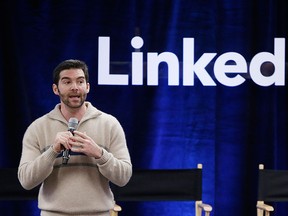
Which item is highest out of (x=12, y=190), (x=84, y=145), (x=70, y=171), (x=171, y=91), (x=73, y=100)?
(x=171, y=91)

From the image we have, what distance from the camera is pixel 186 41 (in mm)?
4809

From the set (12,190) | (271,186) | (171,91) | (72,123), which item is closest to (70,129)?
(72,123)

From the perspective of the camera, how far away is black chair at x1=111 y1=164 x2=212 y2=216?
4.58 m

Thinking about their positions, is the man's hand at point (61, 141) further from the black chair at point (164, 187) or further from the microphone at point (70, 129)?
the black chair at point (164, 187)

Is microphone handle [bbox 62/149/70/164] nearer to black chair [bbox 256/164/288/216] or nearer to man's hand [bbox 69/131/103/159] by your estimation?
man's hand [bbox 69/131/103/159]

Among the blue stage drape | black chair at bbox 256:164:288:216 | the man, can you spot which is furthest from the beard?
black chair at bbox 256:164:288:216

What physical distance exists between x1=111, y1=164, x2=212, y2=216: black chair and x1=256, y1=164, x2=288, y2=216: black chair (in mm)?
475

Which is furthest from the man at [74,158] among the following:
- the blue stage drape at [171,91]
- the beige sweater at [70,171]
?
the blue stage drape at [171,91]

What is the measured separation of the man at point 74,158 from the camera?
2.45m

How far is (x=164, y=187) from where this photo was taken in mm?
4617

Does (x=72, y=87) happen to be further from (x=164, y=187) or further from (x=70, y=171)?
(x=164, y=187)

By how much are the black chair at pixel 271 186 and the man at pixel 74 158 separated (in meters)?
2.21

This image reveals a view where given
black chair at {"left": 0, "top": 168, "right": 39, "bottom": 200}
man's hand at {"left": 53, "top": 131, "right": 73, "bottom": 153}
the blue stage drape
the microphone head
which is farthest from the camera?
the blue stage drape

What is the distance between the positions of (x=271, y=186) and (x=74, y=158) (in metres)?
2.49
